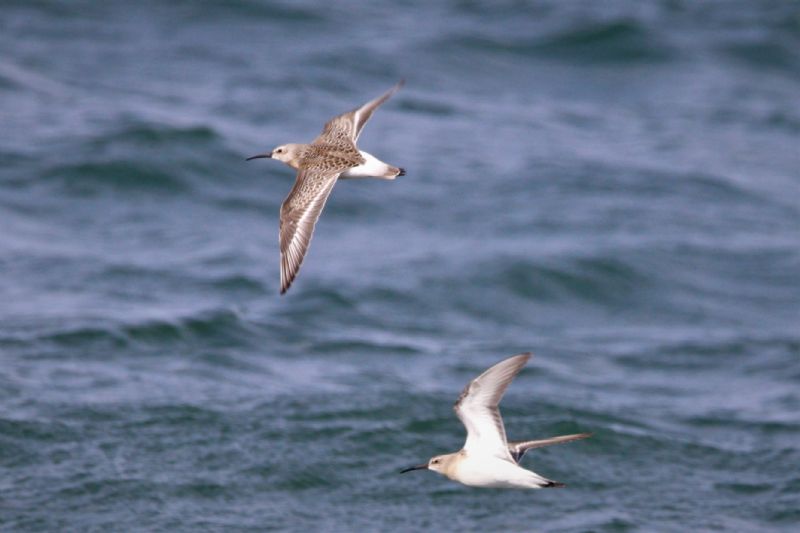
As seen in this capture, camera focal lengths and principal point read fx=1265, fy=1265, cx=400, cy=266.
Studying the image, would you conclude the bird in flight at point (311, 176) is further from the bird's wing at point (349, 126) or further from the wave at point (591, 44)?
the wave at point (591, 44)

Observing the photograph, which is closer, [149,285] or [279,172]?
[149,285]

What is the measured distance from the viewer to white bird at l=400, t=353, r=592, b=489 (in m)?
8.70

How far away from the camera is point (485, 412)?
8.91 metres

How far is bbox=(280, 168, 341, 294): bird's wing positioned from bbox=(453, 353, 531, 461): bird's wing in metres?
1.66

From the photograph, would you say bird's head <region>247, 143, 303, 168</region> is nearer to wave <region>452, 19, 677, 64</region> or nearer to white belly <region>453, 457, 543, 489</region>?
white belly <region>453, 457, 543, 489</region>

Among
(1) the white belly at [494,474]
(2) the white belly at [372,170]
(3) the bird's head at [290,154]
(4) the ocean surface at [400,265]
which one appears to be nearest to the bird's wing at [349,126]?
(3) the bird's head at [290,154]

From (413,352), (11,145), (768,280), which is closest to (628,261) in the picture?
(768,280)

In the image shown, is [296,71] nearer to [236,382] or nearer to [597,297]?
[597,297]

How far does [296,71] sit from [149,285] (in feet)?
24.2

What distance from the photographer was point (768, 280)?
1830 cm

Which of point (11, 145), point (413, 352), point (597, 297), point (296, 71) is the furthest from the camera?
point (296, 71)

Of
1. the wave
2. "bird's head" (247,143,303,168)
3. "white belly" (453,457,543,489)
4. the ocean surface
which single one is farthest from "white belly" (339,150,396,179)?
the wave

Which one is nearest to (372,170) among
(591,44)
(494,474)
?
(494,474)

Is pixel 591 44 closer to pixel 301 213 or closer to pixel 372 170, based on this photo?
pixel 372 170
